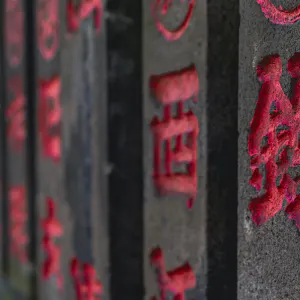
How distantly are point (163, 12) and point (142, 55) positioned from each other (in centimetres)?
27

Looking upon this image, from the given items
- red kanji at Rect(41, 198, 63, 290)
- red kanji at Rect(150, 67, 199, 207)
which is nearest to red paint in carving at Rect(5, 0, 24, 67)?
red kanji at Rect(41, 198, 63, 290)

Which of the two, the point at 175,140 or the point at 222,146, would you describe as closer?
the point at 222,146

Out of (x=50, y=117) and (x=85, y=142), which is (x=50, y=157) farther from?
(x=85, y=142)

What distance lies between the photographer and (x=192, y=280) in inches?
66.6

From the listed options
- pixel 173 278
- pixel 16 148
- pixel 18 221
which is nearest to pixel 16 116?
pixel 16 148

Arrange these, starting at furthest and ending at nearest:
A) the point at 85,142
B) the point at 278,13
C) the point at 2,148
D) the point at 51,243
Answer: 1. the point at 2,148
2. the point at 51,243
3. the point at 85,142
4. the point at 278,13

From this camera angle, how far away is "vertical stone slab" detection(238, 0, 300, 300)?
1483mm

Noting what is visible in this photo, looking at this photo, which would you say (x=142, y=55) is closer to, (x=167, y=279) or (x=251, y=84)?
(x=251, y=84)

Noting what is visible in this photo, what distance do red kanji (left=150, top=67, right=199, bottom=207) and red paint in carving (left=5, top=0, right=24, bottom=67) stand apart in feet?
6.47

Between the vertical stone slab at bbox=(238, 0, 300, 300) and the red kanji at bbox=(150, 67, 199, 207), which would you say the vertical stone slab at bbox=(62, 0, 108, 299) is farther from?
the vertical stone slab at bbox=(238, 0, 300, 300)

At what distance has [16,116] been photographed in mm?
3623

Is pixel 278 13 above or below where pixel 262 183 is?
above

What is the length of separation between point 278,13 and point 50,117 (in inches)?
73.9

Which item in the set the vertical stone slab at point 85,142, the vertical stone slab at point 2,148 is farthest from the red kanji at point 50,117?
the vertical stone slab at point 2,148
